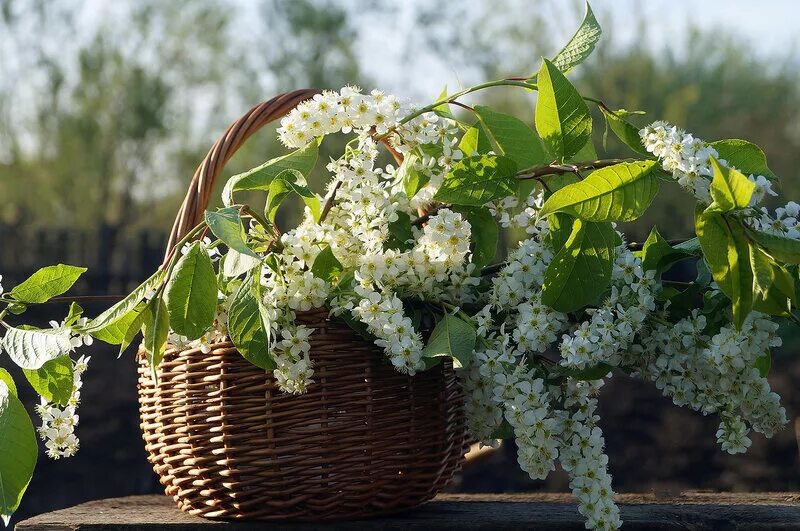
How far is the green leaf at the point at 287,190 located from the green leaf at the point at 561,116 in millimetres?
215

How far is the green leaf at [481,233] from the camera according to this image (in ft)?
2.82

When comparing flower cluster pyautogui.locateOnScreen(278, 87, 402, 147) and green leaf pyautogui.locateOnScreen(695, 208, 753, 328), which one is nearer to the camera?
green leaf pyautogui.locateOnScreen(695, 208, 753, 328)

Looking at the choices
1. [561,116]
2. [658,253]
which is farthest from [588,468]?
[561,116]

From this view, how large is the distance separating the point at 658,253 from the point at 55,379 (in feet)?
1.89

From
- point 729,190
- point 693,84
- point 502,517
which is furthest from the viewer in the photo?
point 693,84

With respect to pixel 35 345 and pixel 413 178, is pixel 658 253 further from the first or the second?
pixel 35 345

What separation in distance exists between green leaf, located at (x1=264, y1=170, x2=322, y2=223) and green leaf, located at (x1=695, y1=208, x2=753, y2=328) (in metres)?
0.33

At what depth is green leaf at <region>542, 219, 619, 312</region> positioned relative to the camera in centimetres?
79

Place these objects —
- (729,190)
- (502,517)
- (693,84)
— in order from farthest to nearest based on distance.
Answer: (693,84) < (502,517) < (729,190)

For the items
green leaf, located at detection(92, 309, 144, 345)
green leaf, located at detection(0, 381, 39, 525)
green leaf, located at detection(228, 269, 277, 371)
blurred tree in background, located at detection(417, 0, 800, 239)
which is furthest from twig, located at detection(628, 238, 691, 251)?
blurred tree in background, located at detection(417, 0, 800, 239)

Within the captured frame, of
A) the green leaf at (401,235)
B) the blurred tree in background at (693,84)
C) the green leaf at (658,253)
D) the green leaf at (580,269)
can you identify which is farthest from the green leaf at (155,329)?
the blurred tree in background at (693,84)

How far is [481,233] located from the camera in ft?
2.83

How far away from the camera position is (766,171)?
2.80 ft

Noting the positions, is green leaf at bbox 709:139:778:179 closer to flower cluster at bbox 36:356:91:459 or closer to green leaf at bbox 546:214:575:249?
green leaf at bbox 546:214:575:249
